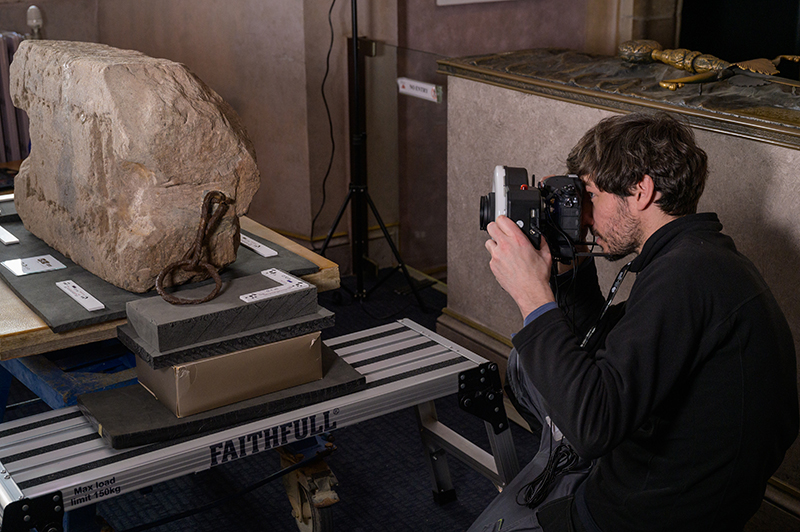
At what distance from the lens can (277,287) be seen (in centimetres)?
187

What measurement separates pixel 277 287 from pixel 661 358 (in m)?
0.91

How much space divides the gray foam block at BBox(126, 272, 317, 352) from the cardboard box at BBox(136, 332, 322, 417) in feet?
0.18

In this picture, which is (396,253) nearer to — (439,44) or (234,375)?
(439,44)

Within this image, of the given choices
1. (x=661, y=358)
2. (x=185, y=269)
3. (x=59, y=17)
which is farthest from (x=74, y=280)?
(x=59, y=17)

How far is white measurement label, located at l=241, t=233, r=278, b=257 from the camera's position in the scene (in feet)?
7.54

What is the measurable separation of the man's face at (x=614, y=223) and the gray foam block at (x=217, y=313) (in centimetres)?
68

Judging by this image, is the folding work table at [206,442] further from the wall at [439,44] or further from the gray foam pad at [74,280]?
the wall at [439,44]

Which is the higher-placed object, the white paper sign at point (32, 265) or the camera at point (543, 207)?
the camera at point (543, 207)

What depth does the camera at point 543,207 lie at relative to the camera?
152 centimetres

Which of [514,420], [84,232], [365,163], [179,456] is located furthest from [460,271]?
[179,456]

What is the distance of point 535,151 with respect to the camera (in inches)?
103

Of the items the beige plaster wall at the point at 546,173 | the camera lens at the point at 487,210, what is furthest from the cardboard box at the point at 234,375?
the beige plaster wall at the point at 546,173

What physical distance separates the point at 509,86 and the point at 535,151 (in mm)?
232

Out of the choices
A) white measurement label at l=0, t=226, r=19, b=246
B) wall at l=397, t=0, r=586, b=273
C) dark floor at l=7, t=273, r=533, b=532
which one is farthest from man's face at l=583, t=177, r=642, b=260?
wall at l=397, t=0, r=586, b=273
